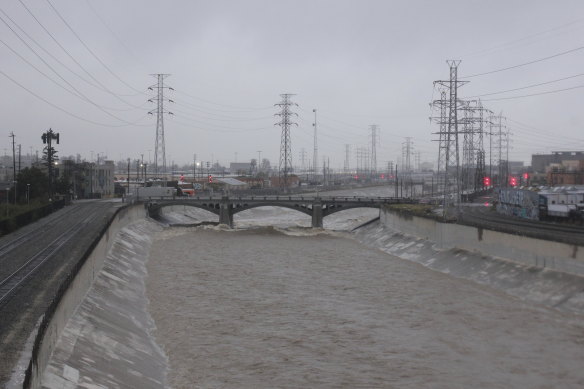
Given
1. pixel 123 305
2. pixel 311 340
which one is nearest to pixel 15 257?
pixel 123 305

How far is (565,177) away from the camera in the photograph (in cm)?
13400

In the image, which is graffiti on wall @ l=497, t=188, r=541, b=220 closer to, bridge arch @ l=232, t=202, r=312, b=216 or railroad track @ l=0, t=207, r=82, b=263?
bridge arch @ l=232, t=202, r=312, b=216

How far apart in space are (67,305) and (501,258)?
102 ft

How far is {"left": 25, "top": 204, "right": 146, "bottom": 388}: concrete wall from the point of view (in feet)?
57.2

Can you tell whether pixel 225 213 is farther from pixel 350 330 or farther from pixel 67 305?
pixel 67 305

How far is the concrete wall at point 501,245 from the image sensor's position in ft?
122

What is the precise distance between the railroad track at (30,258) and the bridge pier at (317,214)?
33.0 m

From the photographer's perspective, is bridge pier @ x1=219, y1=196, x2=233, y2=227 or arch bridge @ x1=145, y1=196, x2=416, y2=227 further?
bridge pier @ x1=219, y1=196, x2=233, y2=227

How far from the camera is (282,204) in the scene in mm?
92312

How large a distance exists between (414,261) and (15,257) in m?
31.6

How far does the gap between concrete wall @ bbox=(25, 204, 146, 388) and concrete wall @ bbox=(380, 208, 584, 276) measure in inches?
1065

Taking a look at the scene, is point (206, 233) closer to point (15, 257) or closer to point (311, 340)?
point (15, 257)

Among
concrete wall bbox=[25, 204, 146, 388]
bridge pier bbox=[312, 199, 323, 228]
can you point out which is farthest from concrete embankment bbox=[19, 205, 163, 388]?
bridge pier bbox=[312, 199, 323, 228]

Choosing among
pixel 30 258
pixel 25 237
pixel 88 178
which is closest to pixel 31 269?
pixel 30 258
